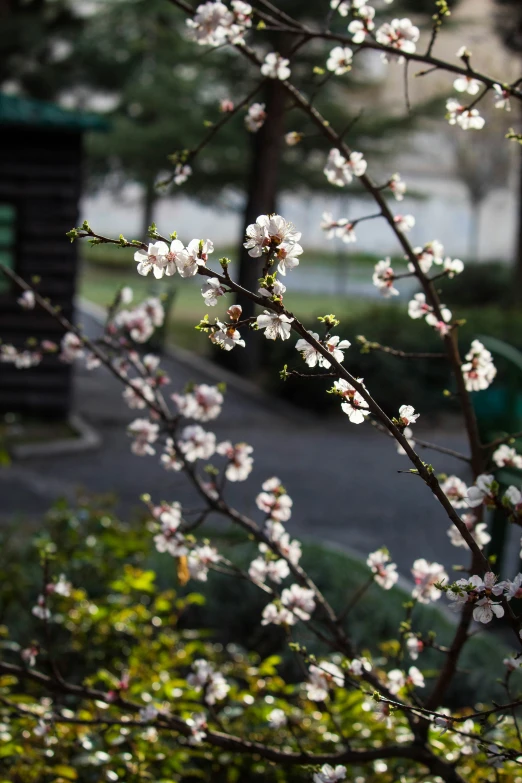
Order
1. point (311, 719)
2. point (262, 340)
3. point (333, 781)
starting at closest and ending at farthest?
1. point (333, 781)
2. point (311, 719)
3. point (262, 340)

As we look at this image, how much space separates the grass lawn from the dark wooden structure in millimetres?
4073

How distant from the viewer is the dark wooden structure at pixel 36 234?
9703mm

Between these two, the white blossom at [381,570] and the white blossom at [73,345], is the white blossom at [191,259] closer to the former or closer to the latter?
the white blossom at [381,570]

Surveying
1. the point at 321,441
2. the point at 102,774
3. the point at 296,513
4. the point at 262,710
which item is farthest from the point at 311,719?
the point at 321,441

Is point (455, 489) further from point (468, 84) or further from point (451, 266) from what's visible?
point (468, 84)

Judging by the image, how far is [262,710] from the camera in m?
2.85

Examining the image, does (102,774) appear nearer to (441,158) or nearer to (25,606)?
(25,606)

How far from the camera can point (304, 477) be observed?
340 inches

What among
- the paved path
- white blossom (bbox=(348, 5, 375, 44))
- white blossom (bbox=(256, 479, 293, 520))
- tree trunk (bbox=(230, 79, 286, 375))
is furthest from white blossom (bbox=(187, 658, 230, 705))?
tree trunk (bbox=(230, 79, 286, 375))

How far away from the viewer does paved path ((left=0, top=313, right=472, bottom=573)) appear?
7.09 m

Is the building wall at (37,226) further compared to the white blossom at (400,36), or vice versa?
the building wall at (37,226)

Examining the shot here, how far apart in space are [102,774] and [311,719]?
0.67 meters

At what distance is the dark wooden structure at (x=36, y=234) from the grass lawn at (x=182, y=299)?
13.4ft

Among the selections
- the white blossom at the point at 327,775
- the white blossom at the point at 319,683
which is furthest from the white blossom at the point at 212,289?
the white blossom at the point at 319,683
